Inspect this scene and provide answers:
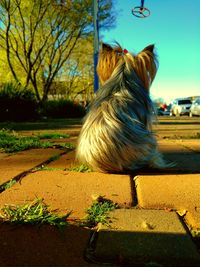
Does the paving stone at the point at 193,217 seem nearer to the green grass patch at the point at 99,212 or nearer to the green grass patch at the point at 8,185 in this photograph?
the green grass patch at the point at 99,212

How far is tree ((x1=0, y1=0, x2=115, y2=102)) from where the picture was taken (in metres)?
26.7

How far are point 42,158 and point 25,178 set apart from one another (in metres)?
1.08

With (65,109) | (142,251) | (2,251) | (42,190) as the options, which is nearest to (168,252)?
(142,251)

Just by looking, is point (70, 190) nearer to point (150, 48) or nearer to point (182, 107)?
point (150, 48)

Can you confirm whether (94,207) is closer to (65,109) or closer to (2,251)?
(2,251)

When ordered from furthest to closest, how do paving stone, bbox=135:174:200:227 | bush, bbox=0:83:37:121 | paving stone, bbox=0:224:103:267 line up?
1. bush, bbox=0:83:37:121
2. paving stone, bbox=135:174:200:227
3. paving stone, bbox=0:224:103:267

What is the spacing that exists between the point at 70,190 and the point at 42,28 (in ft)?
92.9

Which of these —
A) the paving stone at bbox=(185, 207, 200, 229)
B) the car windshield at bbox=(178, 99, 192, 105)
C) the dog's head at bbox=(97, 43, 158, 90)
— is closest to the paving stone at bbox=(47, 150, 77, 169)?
the dog's head at bbox=(97, 43, 158, 90)

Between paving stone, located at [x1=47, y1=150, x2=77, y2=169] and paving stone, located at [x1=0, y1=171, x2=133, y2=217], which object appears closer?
paving stone, located at [x1=0, y1=171, x2=133, y2=217]

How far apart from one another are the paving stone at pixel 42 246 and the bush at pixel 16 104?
11.8 metres

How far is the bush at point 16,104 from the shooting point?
43.6 ft

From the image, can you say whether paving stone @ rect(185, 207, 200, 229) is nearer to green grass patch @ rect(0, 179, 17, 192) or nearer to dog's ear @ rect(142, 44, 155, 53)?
green grass patch @ rect(0, 179, 17, 192)

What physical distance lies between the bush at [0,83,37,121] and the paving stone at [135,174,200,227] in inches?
431

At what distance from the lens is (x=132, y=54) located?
365 cm
